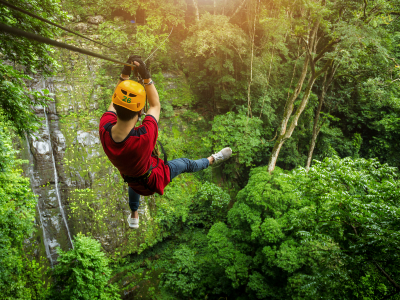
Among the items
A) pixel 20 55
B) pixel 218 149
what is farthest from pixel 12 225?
pixel 218 149

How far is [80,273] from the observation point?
5719mm

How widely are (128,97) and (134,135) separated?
34cm

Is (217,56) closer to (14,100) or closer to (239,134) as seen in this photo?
(239,134)

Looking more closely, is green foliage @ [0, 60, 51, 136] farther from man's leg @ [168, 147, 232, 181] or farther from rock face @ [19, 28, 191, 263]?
rock face @ [19, 28, 191, 263]

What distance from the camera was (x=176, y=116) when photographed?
Result: 11.3 meters

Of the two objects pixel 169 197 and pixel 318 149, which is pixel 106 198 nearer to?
pixel 169 197

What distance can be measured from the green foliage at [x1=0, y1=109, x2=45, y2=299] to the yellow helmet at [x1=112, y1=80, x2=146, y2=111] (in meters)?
4.41

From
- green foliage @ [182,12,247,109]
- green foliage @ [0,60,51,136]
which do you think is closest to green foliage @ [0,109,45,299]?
green foliage @ [0,60,51,136]

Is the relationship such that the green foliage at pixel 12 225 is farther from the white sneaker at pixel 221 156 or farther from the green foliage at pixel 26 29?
the white sneaker at pixel 221 156

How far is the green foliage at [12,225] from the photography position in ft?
16.1

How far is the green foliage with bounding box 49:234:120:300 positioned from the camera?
562cm

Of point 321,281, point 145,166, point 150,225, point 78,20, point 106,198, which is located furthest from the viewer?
point 78,20

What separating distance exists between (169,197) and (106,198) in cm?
271

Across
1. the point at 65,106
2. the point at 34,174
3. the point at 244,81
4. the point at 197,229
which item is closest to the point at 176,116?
the point at 244,81
